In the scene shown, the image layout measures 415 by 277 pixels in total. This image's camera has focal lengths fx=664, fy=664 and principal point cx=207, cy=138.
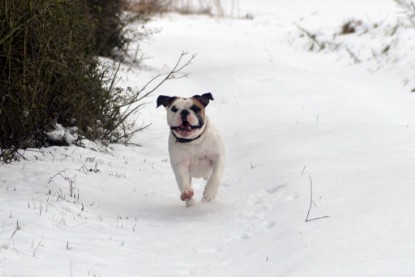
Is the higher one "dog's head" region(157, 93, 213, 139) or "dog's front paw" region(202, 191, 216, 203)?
"dog's head" region(157, 93, 213, 139)

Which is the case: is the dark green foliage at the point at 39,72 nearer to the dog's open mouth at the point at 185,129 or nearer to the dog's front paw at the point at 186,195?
the dog's open mouth at the point at 185,129

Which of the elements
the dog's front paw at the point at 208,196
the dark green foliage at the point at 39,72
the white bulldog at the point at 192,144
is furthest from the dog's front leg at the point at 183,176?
the dark green foliage at the point at 39,72

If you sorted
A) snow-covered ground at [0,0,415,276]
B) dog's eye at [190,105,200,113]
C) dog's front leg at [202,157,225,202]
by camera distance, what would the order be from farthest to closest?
dog's front leg at [202,157,225,202]
dog's eye at [190,105,200,113]
snow-covered ground at [0,0,415,276]

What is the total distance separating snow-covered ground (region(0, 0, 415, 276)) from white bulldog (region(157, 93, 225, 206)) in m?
0.25

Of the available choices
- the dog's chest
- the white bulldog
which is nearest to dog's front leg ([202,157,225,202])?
the white bulldog

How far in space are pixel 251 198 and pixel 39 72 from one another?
2.27 metres

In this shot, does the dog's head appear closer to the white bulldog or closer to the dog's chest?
the white bulldog

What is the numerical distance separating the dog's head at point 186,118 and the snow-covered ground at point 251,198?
2.37 feet

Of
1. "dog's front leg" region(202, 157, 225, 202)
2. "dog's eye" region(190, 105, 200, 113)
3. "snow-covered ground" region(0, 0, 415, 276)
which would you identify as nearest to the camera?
"snow-covered ground" region(0, 0, 415, 276)

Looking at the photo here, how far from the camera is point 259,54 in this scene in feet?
51.2

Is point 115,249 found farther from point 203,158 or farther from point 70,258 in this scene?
point 203,158

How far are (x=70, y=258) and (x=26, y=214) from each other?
34.3 inches

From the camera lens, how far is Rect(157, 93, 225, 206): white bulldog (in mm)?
5672

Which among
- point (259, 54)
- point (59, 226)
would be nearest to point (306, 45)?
point (259, 54)
